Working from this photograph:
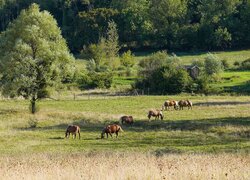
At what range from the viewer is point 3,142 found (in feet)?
112

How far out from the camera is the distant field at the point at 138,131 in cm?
3050

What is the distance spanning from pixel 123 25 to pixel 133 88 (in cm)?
8524

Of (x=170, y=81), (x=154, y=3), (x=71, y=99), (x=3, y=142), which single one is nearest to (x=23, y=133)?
(x=3, y=142)

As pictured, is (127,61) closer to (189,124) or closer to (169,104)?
(169,104)

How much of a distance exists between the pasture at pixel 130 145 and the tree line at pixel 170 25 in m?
96.9

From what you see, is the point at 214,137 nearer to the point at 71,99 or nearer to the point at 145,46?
the point at 71,99

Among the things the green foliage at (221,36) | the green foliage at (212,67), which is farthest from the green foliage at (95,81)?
the green foliage at (221,36)

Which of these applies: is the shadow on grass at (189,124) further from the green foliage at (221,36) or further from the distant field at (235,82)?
the green foliage at (221,36)

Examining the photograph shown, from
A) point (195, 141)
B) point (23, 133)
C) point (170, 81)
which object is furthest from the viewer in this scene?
point (170, 81)

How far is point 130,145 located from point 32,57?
24732 millimetres

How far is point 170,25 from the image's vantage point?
533 ft

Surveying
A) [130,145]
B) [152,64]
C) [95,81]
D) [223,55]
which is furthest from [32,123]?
[223,55]

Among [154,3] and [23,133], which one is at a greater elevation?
[154,3]

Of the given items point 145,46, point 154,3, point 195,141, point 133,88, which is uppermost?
Answer: point 154,3
